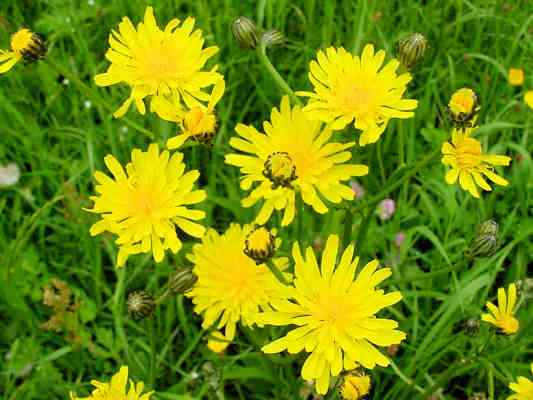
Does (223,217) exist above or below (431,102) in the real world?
below

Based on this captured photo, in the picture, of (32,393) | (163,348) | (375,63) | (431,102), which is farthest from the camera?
(431,102)

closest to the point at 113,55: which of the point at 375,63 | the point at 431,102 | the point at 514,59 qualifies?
the point at 375,63

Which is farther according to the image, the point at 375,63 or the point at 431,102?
the point at 431,102

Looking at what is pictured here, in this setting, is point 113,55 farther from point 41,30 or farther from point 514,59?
point 514,59

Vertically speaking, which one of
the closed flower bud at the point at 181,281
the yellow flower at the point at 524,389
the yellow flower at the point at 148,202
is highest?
the yellow flower at the point at 148,202

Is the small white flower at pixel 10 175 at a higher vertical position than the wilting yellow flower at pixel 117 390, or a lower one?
higher

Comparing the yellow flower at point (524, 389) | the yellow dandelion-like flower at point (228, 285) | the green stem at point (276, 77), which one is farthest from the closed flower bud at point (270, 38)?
the yellow flower at point (524, 389)

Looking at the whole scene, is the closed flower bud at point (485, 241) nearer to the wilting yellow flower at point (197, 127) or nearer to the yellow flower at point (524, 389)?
the yellow flower at point (524, 389)
